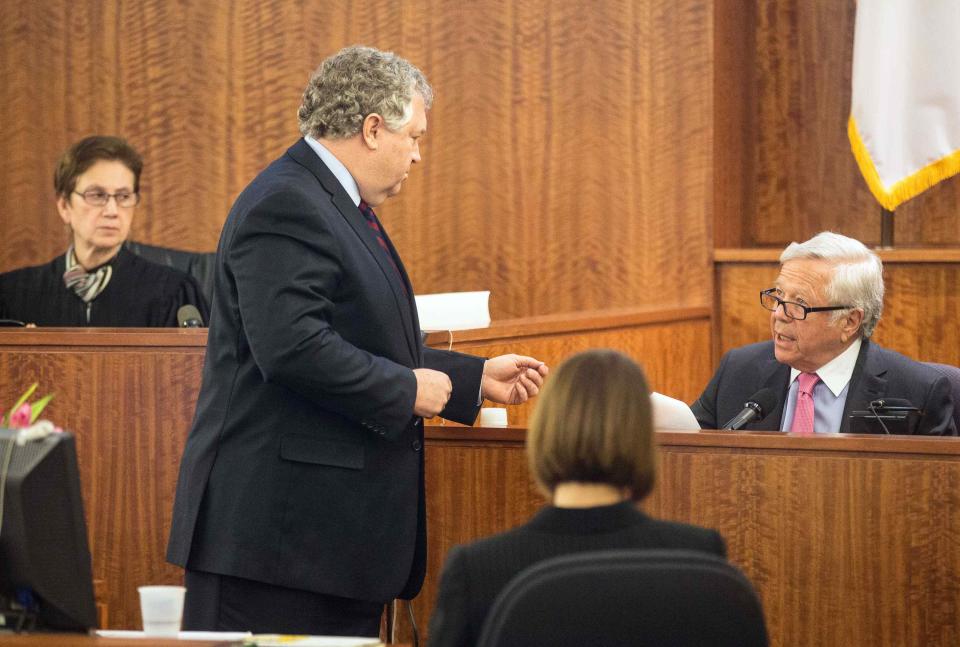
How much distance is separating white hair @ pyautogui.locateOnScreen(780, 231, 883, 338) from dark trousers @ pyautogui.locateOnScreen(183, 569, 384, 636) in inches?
71.5

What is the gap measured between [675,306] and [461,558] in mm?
4167

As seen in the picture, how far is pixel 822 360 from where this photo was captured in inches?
162

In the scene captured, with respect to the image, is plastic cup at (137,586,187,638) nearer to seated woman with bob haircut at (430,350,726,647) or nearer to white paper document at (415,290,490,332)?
seated woman with bob haircut at (430,350,726,647)

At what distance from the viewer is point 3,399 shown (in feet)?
12.3

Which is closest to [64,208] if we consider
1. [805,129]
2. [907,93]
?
[805,129]

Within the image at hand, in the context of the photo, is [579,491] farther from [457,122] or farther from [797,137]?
[797,137]

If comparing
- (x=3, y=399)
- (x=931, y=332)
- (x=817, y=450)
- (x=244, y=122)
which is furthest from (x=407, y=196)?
(x=817, y=450)

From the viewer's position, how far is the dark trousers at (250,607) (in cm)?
300

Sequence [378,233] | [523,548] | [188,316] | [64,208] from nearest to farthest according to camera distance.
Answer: [523,548] → [378,233] → [188,316] → [64,208]

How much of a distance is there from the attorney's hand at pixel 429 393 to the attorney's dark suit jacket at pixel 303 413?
2 cm

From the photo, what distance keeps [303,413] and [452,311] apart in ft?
4.82

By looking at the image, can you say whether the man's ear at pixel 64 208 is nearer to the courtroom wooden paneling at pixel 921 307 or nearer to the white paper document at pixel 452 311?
the white paper document at pixel 452 311

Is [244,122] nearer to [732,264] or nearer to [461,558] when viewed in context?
[732,264]

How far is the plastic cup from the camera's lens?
231cm
